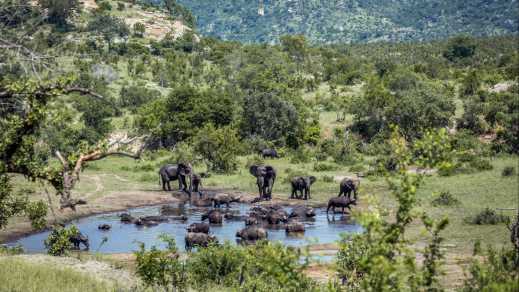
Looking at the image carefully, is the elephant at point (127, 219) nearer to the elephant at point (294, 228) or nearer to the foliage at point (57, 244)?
the elephant at point (294, 228)

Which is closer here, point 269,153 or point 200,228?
point 200,228

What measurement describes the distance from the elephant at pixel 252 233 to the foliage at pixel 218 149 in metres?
13.9

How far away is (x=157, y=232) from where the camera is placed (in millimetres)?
26031

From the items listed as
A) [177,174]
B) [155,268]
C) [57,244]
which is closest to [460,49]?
[177,174]

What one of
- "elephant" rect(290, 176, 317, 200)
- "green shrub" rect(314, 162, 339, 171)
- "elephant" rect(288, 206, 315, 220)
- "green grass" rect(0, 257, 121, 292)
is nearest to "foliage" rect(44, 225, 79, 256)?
"green grass" rect(0, 257, 121, 292)

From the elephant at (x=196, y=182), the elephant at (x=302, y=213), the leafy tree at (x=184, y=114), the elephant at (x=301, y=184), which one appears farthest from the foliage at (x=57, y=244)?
the leafy tree at (x=184, y=114)

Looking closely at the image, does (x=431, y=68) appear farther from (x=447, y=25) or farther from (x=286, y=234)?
(x=447, y=25)

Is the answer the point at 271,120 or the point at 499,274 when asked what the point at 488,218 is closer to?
the point at 499,274

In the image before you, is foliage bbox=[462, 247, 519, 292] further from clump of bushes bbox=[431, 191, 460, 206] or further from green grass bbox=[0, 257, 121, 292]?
clump of bushes bbox=[431, 191, 460, 206]

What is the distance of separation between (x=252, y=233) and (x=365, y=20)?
467 ft

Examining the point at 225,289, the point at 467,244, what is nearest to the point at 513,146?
the point at 467,244

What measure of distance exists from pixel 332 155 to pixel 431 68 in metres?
29.5

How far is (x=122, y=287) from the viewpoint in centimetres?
1552

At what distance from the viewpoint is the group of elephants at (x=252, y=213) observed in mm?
24312
